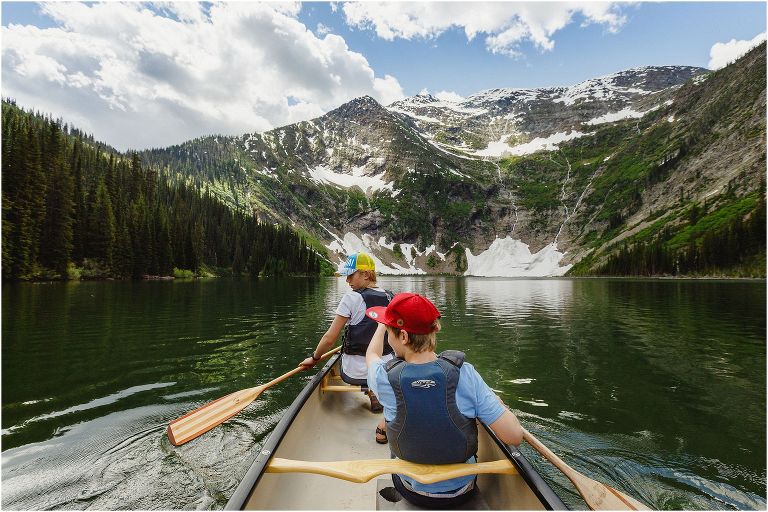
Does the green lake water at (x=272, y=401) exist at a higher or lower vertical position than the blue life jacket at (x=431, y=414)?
lower

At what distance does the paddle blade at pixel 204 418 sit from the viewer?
7121mm

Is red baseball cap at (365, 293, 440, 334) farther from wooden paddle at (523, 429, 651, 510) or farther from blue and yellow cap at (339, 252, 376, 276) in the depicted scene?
blue and yellow cap at (339, 252, 376, 276)

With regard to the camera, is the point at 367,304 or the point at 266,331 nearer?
the point at 367,304

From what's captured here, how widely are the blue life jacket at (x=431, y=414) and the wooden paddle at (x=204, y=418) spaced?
484 cm

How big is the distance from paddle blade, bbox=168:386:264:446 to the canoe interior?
68.7 inches

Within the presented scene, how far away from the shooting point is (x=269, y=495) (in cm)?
495

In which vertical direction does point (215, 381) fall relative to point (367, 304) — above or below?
below

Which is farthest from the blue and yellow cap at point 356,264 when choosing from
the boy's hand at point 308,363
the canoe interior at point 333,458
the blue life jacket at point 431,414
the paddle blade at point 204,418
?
the blue life jacket at point 431,414

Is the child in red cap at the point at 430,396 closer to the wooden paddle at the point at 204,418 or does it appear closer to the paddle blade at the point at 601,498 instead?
the paddle blade at the point at 601,498

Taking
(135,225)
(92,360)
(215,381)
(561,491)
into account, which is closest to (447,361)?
(561,491)

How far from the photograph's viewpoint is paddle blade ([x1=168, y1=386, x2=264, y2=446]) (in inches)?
280

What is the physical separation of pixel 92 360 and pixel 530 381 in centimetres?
1744

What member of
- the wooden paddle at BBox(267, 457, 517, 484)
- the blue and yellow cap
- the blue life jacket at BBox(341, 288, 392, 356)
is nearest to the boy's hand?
the blue life jacket at BBox(341, 288, 392, 356)

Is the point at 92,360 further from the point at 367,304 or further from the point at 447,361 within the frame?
the point at 447,361
